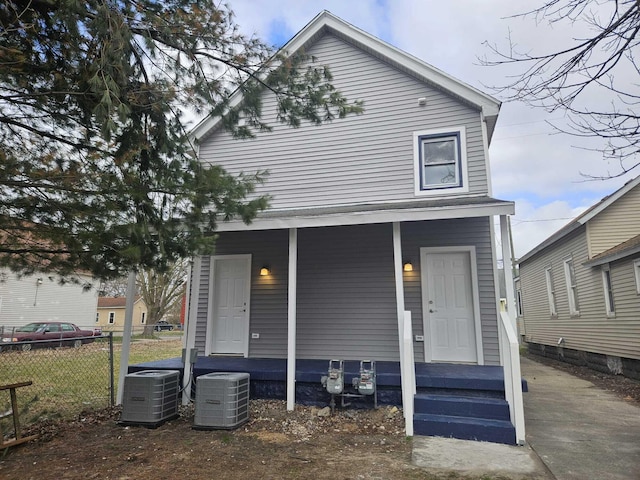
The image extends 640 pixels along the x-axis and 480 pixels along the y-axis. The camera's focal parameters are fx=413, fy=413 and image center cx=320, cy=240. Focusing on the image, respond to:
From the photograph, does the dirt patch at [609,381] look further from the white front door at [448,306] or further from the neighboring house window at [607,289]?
the white front door at [448,306]

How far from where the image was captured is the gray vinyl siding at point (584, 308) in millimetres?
9156

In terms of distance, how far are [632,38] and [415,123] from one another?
4173mm

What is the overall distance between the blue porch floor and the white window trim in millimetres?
2875

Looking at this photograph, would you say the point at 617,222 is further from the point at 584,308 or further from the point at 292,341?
the point at 292,341

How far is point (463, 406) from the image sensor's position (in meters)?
4.97

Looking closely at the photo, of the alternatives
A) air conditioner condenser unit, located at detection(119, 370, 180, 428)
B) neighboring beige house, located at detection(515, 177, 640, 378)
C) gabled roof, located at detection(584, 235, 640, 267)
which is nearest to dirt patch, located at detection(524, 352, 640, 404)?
neighboring beige house, located at detection(515, 177, 640, 378)

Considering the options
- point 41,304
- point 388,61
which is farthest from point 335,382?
point 41,304

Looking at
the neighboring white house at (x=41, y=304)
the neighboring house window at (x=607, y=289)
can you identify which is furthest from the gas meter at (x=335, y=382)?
the neighboring white house at (x=41, y=304)

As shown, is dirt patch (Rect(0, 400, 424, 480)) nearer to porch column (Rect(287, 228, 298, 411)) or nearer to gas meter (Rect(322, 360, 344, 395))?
porch column (Rect(287, 228, 298, 411))

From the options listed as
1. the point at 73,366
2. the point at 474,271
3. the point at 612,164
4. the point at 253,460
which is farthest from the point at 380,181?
the point at 73,366

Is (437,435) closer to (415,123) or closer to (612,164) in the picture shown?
(612,164)

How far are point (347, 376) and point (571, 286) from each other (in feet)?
30.8

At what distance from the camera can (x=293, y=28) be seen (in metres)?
8.45

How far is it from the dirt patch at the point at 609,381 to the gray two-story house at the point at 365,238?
316 centimetres
